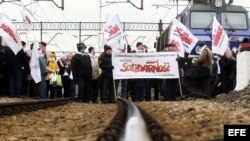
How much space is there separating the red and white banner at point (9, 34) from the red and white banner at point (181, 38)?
5037 mm

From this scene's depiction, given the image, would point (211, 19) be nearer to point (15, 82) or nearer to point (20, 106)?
point (15, 82)

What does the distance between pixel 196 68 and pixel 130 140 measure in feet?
42.3

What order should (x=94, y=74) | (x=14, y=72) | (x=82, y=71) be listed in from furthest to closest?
(x=94, y=74)
(x=14, y=72)
(x=82, y=71)

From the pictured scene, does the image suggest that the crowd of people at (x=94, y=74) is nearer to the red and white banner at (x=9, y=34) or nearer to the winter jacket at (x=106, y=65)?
the winter jacket at (x=106, y=65)

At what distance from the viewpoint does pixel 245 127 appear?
14.6 ft

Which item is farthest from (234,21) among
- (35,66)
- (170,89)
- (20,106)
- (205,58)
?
(20,106)

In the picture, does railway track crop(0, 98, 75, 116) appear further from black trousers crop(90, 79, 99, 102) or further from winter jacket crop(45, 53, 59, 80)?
winter jacket crop(45, 53, 59, 80)

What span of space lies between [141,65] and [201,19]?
3.73 meters

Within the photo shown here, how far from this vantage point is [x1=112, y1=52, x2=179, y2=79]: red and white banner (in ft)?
65.2

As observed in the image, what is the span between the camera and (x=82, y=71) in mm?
18609

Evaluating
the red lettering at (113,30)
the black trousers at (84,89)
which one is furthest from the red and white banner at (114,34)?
the black trousers at (84,89)

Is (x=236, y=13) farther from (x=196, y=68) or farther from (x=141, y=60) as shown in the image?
(x=196, y=68)

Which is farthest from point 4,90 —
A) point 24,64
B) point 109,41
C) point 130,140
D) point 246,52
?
point 130,140

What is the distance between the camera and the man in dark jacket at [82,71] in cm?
1862
